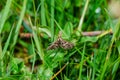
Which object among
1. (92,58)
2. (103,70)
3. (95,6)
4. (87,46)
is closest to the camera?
(103,70)

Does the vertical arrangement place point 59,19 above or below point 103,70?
above

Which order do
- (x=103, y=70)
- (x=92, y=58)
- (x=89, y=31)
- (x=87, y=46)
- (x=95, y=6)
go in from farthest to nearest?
(x=89, y=31)
(x=95, y=6)
(x=87, y=46)
(x=92, y=58)
(x=103, y=70)

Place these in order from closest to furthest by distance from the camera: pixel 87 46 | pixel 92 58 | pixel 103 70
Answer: pixel 103 70, pixel 92 58, pixel 87 46

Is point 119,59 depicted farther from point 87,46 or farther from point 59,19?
point 59,19

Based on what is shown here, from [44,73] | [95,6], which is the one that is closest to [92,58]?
[44,73]

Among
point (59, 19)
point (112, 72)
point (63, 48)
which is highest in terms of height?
point (59, 19)

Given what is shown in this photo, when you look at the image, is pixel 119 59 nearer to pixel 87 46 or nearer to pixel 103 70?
pixel 103 70

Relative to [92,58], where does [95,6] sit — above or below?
above

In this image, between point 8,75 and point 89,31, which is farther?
point 89,31

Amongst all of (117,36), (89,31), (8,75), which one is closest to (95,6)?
(89,31)
